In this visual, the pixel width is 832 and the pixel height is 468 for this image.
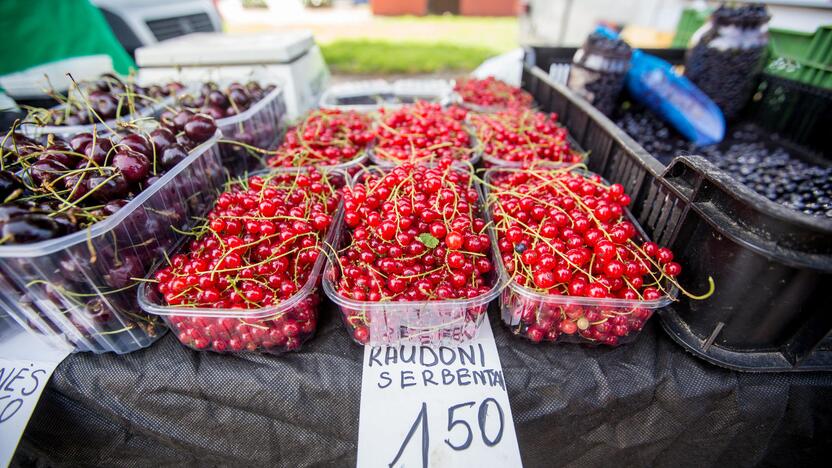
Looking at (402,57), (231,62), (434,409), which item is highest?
(231,62)

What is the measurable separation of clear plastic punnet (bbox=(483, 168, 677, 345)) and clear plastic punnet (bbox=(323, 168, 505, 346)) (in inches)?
2.1

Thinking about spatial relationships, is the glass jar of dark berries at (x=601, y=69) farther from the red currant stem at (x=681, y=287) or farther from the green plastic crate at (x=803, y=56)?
the red currant stem at (x=681, y=287)

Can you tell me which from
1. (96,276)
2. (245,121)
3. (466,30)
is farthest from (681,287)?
A: (466,30)

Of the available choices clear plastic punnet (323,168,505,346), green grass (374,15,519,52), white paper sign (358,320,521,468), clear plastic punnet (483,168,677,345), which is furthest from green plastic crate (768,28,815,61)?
green grass (374,15,519,52)

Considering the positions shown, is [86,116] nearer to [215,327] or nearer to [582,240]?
[215,327]

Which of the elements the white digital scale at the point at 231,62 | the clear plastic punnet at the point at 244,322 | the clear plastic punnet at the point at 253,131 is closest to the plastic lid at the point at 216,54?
the white digital scale at the point at 231,62

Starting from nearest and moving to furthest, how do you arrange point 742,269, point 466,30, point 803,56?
point 742,269 < point 803,56 < point 466,30

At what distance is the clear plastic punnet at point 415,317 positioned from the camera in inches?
32.0

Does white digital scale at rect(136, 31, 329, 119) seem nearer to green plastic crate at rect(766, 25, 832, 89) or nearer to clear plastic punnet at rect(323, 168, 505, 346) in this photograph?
clear plastic punnet at rect(323, 168, 505, 346)

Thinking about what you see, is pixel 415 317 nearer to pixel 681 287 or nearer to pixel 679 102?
pixel 681 287

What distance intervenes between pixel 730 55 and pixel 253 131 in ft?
7.29

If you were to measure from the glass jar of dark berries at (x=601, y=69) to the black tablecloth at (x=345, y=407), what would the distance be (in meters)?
1.29

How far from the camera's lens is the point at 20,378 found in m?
0.85

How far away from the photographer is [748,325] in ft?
2.60
